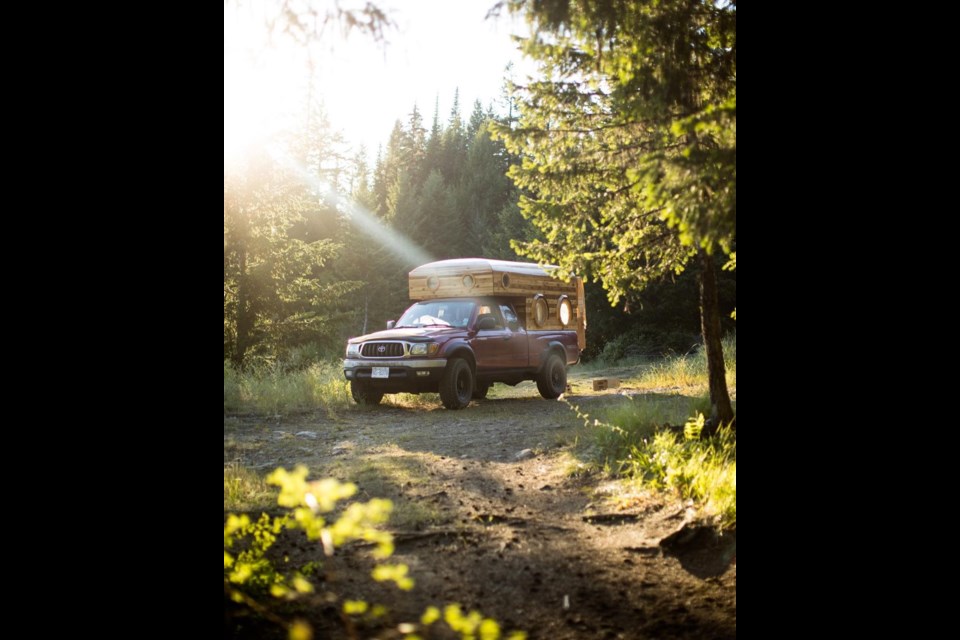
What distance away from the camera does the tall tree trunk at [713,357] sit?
2883 mm

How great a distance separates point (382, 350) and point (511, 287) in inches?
88.4

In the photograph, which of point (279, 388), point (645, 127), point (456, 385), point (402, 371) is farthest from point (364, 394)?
point (645, 127)

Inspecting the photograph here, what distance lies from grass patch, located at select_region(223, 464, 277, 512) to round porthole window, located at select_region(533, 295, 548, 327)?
20.0 feet

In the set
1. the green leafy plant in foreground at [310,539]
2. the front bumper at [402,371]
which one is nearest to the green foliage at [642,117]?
the green leafy plant in foreground at [310,539]

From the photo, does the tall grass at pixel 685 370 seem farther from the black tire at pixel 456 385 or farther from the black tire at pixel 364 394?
the black tire at pixel 456 385

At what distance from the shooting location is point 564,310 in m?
8.12

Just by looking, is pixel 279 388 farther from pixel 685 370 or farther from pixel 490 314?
pixel 490 314

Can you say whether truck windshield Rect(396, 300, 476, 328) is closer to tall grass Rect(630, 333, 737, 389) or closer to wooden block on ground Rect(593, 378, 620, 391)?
wooden block on ground Rect(593, 378, 620, 391)

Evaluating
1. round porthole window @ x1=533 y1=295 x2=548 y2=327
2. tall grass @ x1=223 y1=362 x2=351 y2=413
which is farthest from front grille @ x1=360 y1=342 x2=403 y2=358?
round porthole window @ x1=533 y1=295 x2=548 y2=327

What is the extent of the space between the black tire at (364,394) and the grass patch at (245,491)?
205 centimetres
